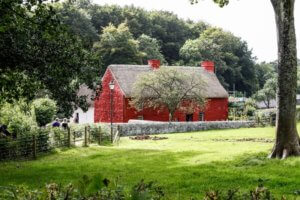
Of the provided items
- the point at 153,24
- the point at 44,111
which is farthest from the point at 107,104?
the point at 153,24

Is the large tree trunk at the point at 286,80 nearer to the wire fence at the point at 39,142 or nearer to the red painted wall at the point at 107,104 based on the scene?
the wire fence at the point at 39,142

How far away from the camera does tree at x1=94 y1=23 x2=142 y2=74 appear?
239 feet

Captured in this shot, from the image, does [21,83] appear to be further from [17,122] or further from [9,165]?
[17,122]

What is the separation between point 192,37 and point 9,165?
85.4 meters

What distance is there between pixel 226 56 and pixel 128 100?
145 ft

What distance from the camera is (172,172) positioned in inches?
618

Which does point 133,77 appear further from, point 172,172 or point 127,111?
point 172,172

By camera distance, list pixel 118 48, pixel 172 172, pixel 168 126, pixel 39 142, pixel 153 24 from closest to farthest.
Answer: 1. pixel 172 172
2. pixel 39 142
3. pixel 168 126
4. pixel 118 48
5. pixel 153 24

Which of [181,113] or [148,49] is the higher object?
[148,49]

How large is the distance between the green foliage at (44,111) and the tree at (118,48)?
33.2m

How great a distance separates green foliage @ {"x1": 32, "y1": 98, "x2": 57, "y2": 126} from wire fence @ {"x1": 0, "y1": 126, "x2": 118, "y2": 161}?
7.69 m

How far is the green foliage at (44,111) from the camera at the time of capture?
39.0 m

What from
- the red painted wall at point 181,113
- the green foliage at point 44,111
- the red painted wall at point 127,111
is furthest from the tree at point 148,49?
the green foliage at point 44,111

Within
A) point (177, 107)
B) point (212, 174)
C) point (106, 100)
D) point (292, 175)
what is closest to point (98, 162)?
point (212, 174)
